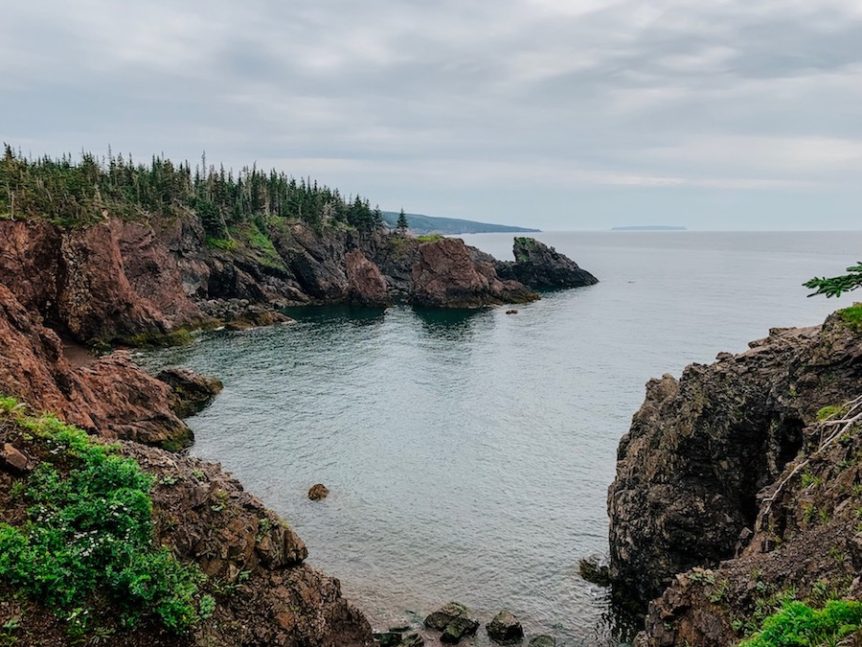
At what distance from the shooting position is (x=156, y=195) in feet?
416

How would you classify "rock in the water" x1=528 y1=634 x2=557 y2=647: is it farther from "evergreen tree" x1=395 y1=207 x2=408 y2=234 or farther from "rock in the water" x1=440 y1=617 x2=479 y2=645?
"evergreen tree" x1=395 y1=207 x2=408 y2=234

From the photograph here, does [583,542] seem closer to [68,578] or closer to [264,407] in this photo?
[68,578]

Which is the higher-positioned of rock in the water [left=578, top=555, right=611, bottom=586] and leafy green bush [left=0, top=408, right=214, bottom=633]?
leafy green bush [left=0, top=408, right=214, bottom=633]

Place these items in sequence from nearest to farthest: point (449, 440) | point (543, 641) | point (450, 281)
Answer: point (543, 641), point (449, 440), point (450, 281)

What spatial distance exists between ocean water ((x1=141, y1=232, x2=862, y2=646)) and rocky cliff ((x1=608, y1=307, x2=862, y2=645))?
5929 millimetres

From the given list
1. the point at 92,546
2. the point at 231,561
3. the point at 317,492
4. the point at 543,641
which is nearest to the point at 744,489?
the point at 543,641

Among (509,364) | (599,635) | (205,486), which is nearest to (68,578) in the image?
(205,486)

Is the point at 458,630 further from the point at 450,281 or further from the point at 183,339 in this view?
the point at 450,281

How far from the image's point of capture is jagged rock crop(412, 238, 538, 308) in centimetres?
13625

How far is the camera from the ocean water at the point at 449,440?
33.6 m

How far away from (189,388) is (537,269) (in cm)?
12116

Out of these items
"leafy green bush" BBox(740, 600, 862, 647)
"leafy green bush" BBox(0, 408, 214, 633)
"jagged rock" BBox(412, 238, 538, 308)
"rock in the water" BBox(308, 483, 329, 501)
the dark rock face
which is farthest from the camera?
the dark rock face

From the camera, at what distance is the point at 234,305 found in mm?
114250

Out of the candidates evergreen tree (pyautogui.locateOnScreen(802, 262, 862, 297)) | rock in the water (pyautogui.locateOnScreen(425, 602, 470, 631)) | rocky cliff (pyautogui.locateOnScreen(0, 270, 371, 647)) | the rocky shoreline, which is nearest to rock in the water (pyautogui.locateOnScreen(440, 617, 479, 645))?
rock in the water (pyautogui.locateOnScreen(425, 602, 470, 631))
